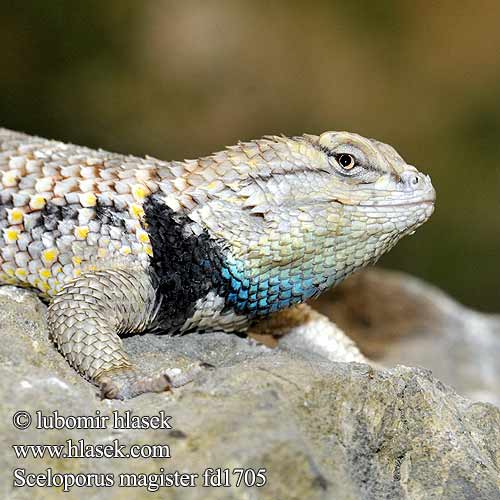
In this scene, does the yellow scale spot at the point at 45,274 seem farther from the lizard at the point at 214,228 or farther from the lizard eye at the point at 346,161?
the lizard eye at the point at 346,161

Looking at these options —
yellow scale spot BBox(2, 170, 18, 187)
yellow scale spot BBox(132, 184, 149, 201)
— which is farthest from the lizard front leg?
yellow scale spot BBox(2, 170, 18, 187)

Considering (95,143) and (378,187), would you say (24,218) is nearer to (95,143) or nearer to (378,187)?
(378,187)

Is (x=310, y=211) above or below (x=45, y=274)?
above

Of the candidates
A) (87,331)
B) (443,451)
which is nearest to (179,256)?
(87,331)

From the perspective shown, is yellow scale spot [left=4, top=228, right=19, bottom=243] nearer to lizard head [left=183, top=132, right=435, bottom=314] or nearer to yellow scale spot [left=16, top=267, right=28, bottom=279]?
yellow scale spot [left=16, top=267, right=28, bottom=279]

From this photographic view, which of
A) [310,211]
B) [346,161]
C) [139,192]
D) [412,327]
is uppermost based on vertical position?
[346,161]

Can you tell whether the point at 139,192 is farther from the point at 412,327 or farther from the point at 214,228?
the point at 412,327

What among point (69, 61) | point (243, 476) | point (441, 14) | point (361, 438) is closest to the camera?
point (243, 476)

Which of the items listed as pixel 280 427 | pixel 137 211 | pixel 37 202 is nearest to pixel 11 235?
pixel 37 202
